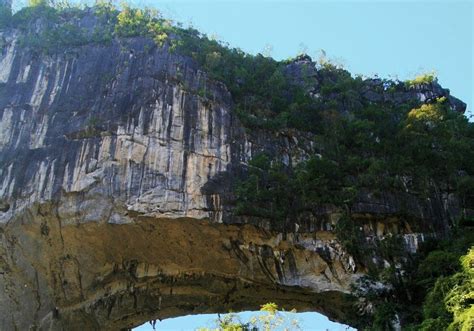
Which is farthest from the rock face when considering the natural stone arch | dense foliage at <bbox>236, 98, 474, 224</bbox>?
dense foliage at <bbox>236, 98, 474, 224</bbox>

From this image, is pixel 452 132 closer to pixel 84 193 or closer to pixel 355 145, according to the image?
pixel 355 145

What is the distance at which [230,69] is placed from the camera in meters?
19.5

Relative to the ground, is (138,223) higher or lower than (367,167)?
lower

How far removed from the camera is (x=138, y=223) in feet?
51.4

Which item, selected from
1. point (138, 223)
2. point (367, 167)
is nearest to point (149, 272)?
point (138, 223)

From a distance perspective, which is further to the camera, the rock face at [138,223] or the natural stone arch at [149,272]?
the natural stone arch at [149,272]

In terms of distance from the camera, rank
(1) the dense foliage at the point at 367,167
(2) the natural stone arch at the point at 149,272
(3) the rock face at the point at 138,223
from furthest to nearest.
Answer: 1. (1) the dense foliage at the point at 367,167
2. (2) the natural stone arch at the point at 149,272
3. (3) the rock face at the point at 138,223

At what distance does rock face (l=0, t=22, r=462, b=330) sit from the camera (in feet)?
51.9

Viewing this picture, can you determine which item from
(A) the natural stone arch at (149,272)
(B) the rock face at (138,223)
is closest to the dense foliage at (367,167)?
(B) the rock face at (138,223)

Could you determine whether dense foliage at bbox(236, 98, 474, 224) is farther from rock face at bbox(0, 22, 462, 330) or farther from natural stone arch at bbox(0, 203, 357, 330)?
natural stone arch at bbox(0, 203, 357, 330)

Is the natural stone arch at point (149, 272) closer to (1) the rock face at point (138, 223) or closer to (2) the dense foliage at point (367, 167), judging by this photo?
(1) the rock face at point (138, 223)

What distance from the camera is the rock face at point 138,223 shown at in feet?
51.9

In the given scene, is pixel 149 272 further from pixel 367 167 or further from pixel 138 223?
pixel 367 167

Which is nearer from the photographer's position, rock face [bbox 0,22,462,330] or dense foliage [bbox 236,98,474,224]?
rock face [bbox 0,22,462,330]
